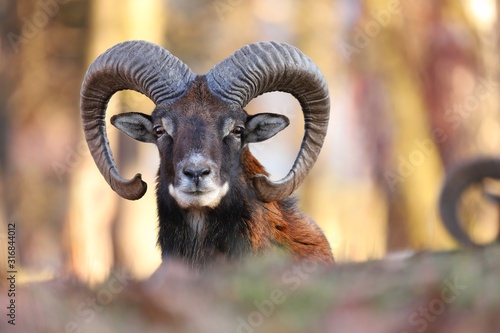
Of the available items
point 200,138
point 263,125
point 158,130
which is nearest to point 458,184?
point 263,125

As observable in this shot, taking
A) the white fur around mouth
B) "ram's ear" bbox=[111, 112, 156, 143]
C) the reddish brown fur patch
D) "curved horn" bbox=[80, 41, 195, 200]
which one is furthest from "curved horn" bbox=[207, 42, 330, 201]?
"ram's ear" bbox=[111, 112, 156, 143]

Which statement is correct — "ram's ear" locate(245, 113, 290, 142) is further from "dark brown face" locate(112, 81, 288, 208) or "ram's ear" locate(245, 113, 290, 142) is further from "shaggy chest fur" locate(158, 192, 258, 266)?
"shaggy chest fur" locate(158, 192, 258, 266)

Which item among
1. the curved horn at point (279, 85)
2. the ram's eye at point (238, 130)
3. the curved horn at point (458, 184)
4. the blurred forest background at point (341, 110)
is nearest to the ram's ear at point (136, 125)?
the curved horn at point (279, 85)

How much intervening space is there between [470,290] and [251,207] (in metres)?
5.62

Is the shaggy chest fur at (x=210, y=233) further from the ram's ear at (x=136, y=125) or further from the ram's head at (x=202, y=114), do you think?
the ram's ear at (x=136, y=125)

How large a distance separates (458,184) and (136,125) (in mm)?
8882

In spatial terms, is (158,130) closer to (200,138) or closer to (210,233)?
(200,138)

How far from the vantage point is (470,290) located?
5.00 meters

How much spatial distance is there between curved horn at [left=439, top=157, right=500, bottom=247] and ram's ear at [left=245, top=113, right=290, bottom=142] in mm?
7589

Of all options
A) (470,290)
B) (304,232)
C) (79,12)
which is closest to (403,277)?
(470,290)

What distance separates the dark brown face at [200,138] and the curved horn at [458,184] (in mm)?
7842

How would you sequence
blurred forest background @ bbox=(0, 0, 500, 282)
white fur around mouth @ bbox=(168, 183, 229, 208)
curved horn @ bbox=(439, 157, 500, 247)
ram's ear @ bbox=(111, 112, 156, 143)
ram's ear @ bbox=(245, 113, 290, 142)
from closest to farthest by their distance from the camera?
white fur around mouth @ bbox=(168, 183, 229, 208) < ram's ear @ bbox=(245, 113, 290, 142) < ram's ear @ bbox=(111, 112, 156, 143) < curved horn @ bbox=(439, 157, 500, 247) < blurred forest background @ bbox=(0, 0, 500, 282)

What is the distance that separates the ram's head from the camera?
10.1m

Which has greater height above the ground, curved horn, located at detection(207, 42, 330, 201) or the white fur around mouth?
curved horn, located at detection(207, 42, 330, 201)
